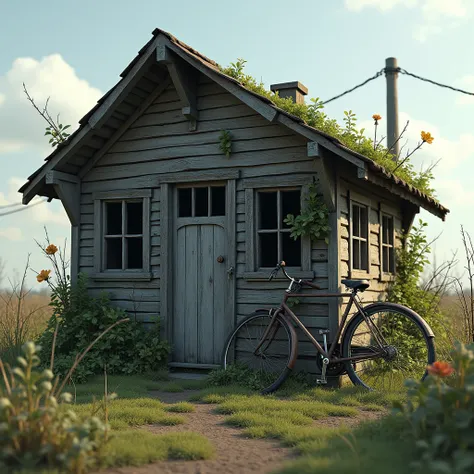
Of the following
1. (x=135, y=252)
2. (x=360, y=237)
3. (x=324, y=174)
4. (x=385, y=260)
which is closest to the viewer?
(x=324, y=174)

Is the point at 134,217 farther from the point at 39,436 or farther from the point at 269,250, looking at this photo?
the point at 39,436

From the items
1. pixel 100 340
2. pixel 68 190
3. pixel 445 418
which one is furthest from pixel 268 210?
pixel 445 418

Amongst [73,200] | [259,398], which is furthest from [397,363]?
[73,200]

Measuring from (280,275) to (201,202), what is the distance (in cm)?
176

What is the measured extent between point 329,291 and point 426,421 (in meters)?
3.60

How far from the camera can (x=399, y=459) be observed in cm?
407

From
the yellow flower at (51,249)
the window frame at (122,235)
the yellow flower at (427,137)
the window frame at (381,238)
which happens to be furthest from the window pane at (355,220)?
the yellow flower at (51,249)

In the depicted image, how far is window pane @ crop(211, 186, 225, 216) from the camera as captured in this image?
8828mm

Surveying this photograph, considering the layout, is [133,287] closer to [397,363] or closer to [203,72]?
[203,72]

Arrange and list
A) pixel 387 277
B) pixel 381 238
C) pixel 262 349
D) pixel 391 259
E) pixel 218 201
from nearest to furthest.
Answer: pixel 262 349 < pixel 218 201 < pixel 381 238 < pixel 387 277 < pixel 391 259

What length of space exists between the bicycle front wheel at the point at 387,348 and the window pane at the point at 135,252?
338 centimetres

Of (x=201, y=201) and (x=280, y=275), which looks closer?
(x=280, y=275)

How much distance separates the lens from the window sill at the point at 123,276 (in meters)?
8.84

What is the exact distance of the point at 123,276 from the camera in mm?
9023
